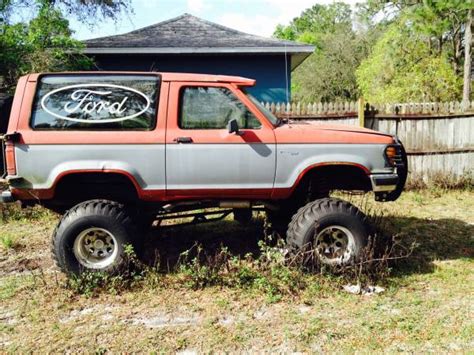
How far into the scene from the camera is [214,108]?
4695 millimetres

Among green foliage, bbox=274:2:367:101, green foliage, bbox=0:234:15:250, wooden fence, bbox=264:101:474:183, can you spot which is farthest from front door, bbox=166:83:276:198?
green foliage, bbox=274:2:367:101

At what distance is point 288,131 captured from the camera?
15.3 ft

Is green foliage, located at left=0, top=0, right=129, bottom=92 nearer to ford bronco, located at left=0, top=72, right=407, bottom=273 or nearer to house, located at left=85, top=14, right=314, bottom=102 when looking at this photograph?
house, located at left=85, top=14, right=314, bottom=102

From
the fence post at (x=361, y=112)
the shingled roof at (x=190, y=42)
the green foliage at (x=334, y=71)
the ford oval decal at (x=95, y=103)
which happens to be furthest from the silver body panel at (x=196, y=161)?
the green foliage at (x=334, y=71)

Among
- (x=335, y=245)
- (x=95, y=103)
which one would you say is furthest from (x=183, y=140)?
(x=335, y=245)

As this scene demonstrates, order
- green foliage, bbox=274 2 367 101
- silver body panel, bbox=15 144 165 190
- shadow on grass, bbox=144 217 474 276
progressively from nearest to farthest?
silver body panel, bbox=15 144 165 190, shadow on grass, bbox=144 217 474 276, green foliage, bbox=274 2 367 101

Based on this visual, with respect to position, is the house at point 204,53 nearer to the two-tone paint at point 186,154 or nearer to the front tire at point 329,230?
the two-tone paint at point 186,154

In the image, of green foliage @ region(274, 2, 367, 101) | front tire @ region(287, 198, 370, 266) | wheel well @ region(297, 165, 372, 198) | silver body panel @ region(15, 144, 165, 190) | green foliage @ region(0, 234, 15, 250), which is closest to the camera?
silver body panel @ region(15, 144, 165, 190)

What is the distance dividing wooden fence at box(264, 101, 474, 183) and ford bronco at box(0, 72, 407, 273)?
4639mm

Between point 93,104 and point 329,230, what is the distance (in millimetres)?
2883

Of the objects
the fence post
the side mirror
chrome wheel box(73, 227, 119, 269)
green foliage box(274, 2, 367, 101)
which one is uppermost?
green foliage box(274, 2, 367, 101)

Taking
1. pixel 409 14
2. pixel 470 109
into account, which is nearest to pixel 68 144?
pixel 470 109

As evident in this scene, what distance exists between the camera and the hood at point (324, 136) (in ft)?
15.2

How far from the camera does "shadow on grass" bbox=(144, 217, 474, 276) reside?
521 cm
